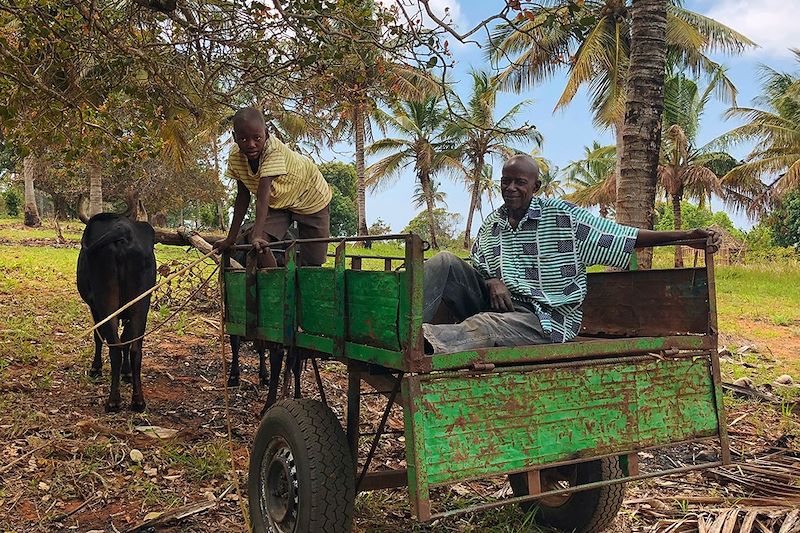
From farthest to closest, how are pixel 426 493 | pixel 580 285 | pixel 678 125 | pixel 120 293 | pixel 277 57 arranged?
pixel 678 125
pixel 277 57
pixel 120 293
pixel 580 285
pixel 426 493

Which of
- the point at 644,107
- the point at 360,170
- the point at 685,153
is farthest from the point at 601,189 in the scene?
the point at 644,107

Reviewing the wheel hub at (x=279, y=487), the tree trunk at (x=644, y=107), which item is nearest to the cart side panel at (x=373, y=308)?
the wheel hub at (x=279, y=487)

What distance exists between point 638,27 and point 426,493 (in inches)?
260

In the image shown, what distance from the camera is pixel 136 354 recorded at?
17.9ft

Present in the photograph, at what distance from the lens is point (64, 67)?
684cm

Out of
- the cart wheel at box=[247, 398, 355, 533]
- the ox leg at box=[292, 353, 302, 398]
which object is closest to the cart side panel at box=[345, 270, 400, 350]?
the cart wheel at box=[247, 398, 355, 533]

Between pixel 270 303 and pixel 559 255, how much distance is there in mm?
1562

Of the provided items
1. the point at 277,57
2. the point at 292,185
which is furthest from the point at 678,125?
the point at 292,185

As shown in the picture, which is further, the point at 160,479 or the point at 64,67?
the point at 64,67

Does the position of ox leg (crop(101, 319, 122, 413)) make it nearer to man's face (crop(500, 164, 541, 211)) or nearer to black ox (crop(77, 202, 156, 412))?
black ox (crop(77, 202, 156, 412))

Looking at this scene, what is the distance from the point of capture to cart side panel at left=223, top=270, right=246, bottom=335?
414 cm

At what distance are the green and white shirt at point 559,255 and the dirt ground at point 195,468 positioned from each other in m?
1.22

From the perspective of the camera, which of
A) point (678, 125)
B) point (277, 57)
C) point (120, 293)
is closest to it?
point (120, 293)

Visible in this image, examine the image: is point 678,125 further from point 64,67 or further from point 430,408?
point 430,408
